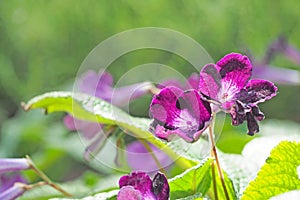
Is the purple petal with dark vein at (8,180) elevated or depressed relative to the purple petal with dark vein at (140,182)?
depressed

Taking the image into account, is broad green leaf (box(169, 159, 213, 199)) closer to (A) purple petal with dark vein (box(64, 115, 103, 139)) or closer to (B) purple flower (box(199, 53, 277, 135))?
(B) purple flower (box(199, 53, 277, 135))

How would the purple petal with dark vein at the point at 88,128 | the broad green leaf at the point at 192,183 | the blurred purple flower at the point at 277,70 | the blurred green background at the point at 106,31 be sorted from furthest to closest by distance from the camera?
1. the blurred green background at the point at 106,31
2. the blurred purple flower at the point at 277,70
3. the purple petal with dark vein at the point at 88,128
4. the broad green leaf at the point at 192,183

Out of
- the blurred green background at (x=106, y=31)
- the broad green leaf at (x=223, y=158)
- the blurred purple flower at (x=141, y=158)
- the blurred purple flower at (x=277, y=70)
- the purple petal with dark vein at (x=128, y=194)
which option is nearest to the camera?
the purple petal with dark vein at (x=128, y=194)

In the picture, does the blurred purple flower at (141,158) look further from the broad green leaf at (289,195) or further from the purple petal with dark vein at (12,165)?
the broad green leaf at (289,195)

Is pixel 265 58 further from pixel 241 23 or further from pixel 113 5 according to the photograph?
pixel 113 5

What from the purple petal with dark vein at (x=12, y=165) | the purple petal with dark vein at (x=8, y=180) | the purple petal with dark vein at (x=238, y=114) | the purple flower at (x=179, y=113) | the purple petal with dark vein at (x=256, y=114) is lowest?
the purple petal with dark vein at (x=8, y=180)

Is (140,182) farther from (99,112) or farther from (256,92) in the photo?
(99,112)

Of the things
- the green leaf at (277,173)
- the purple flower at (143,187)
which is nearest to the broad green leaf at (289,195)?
the green leaf at (277,173)

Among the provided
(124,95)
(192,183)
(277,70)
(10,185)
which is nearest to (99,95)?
(124,95)
